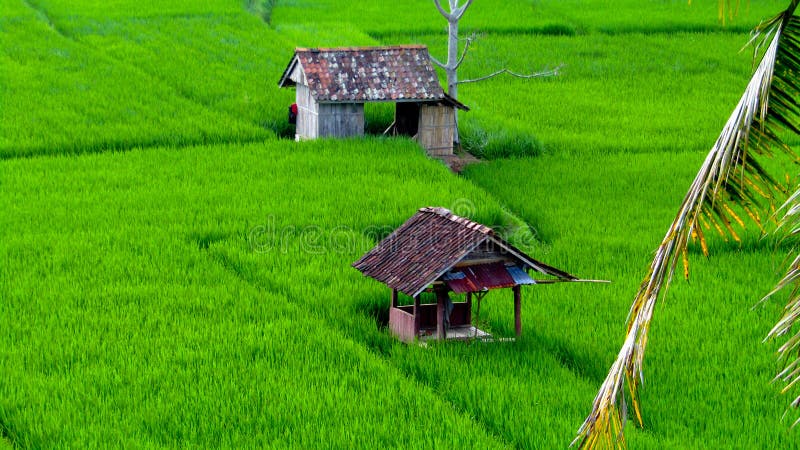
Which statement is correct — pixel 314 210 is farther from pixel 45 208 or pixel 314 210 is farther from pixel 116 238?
pixel 45 208

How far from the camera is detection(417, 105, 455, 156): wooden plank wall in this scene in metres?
15.3

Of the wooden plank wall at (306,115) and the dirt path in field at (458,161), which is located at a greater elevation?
the wooden plank wall at (306,115)

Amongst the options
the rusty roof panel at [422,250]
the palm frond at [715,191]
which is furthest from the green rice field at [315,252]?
the palm frond at [715,191]

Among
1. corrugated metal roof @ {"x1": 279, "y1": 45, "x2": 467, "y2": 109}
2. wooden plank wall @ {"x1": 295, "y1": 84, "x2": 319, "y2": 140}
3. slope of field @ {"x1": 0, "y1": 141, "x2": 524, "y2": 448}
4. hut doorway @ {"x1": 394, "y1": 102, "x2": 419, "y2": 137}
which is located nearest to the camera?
slope of field @ {"x1": 0, "y1": 141, "x2": 524, "y2": 448}

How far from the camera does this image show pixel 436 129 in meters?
15.4

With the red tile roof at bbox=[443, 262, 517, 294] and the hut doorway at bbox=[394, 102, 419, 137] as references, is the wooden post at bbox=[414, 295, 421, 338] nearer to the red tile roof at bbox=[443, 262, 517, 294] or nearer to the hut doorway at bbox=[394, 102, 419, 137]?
the red tile roof at bbox=[443, 262, 517, 294]

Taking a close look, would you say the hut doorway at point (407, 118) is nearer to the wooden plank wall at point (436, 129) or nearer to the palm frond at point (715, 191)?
the wooden plank wall at point (436, 129)

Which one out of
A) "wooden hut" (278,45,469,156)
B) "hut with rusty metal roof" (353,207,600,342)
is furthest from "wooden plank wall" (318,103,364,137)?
"hut with rusty metal roof" (353,207,600,342)

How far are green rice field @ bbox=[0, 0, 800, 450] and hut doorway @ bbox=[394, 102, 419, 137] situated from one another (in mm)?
517

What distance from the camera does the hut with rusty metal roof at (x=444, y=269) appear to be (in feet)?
27.4

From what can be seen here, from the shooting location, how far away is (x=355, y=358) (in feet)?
27.0

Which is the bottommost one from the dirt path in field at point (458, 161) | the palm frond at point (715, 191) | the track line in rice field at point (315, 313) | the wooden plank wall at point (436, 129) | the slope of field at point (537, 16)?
the track line in rice field at point (315, 313)

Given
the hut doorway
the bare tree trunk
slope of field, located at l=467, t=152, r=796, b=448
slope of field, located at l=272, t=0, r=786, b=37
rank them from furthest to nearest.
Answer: slope of field, located at l=272, t=0, r=786, b=37, the hut doorway, the bare tree trunk, slope of field, located at l=467, t=152, r=796, b=448

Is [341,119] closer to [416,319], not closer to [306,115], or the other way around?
[306,115]
